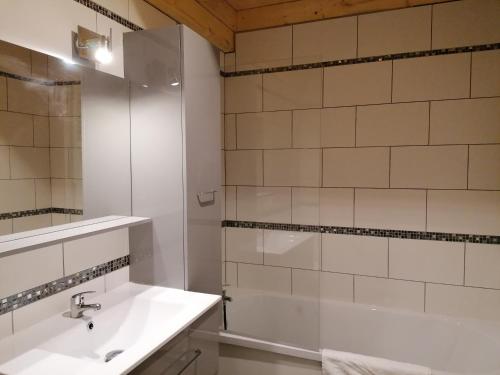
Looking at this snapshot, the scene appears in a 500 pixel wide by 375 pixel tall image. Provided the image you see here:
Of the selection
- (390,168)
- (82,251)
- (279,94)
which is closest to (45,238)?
(82,251)

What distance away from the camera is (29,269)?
4.57 ft

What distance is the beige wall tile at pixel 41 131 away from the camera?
4.63 feet

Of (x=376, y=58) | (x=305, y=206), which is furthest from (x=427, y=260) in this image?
(x=376, y=58)

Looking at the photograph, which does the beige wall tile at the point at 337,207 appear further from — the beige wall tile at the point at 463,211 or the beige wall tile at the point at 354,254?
the beige wall tile at the point at 463,211

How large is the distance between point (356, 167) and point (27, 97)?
6.54 ft

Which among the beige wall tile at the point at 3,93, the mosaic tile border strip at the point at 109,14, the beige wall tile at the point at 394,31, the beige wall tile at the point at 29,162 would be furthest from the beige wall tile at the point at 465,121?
the beige wall tile at the point at 3,93

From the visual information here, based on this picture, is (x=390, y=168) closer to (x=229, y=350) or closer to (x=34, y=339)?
(x=229, y=350)

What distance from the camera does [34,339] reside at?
4.37 feet

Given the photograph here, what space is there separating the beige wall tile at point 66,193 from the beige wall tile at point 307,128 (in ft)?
4.86

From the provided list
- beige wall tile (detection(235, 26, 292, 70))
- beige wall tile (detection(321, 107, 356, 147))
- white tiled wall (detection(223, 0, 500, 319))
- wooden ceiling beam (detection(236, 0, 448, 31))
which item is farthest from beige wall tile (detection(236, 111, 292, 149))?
wooden ceiling beam (detection(236, 0, 448, 31))

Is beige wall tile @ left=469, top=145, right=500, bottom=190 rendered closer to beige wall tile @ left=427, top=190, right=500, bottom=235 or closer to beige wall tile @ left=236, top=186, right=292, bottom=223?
beige wall tile @ left=427, top=190, right=500, bottom=235

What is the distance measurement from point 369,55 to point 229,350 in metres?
2.11

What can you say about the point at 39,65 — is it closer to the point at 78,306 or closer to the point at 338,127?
the point at 78,306

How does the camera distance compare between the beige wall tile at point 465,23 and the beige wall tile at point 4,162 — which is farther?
the beige wall tile at point 465,23
